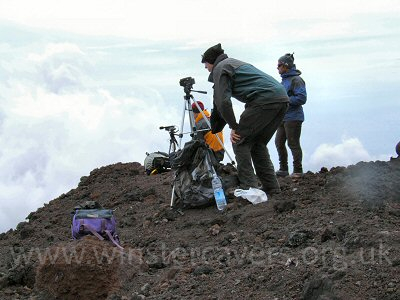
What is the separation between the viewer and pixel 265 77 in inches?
395

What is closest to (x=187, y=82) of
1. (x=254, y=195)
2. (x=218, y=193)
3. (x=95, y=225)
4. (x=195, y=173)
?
(x=195, y=173)

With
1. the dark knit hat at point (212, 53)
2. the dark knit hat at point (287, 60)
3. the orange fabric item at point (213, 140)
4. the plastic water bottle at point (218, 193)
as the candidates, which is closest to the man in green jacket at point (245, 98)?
the dark knit hat at point (212, 53)

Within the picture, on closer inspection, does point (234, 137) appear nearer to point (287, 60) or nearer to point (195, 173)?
point (195, 173)

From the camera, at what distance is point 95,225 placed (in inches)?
366

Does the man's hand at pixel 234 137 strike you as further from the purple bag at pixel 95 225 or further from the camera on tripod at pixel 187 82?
the camera on tripod at pixel 187 82

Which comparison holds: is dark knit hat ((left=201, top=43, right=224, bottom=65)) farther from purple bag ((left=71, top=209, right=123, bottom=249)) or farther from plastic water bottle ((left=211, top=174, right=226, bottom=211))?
purple bag ((left=71, top=209, right=123, bottom=249))

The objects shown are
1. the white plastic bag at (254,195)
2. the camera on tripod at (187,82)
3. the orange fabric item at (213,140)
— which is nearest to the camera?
the white plastic bag at (254,195)

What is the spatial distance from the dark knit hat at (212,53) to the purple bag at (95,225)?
2538mm

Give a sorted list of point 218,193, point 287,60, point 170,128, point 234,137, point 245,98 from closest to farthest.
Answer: point 245,98
point 234,137
point 218,193
point 287,60
point 170,128

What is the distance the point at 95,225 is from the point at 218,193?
6.85 ft

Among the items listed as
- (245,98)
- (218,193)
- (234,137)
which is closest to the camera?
(245,98)

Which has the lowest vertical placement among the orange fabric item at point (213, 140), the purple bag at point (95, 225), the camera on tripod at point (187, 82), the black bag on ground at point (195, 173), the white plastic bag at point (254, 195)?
the purple bag at point (95, 225)

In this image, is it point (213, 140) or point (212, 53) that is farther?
point (213, 140)

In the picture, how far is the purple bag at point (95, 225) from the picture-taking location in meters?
9.23
